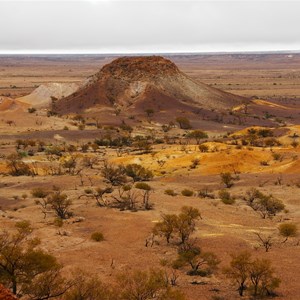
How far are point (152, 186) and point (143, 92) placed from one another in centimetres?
5436

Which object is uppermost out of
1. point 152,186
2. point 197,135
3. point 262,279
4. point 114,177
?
point 262,279

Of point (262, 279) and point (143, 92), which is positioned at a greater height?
point (143, 92)

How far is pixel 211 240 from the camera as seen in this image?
20.1m

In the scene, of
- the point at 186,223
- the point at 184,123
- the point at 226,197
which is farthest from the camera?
the point at 184,123

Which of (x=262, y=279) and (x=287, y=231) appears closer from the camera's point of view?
(x=262, y=279)

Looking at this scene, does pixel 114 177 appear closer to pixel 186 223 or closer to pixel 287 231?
pixel 186 223

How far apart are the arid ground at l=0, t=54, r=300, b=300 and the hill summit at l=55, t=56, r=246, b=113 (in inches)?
270

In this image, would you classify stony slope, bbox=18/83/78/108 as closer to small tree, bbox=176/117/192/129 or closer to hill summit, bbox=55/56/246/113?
hill summit, bbox=55/56/246/113

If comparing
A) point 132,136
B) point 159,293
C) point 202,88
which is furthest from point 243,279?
point 202,88

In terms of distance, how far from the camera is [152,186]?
3334 centimetres

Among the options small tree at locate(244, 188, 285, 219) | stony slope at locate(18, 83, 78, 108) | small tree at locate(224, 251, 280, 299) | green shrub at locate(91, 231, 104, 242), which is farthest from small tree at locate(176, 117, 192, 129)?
small tree at locate(224, 251, 280, 299)

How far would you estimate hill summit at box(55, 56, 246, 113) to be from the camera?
83.2 meters

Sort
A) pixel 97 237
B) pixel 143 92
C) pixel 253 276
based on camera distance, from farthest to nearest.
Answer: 1. pixel 143 92
2. pixel 97 237
3. pixel 253 276

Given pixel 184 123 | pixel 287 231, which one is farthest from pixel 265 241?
pixel 184 123
